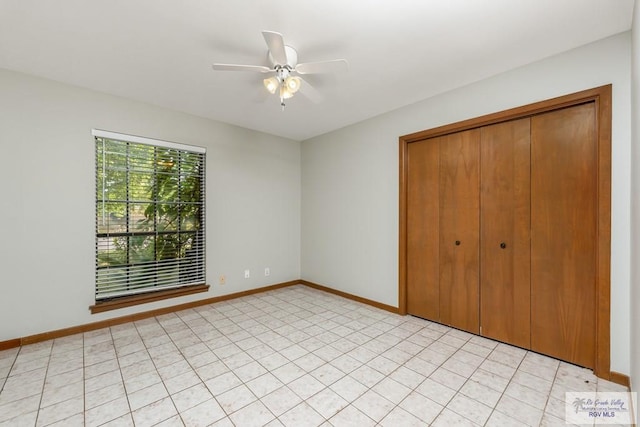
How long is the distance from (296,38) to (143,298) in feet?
10.2

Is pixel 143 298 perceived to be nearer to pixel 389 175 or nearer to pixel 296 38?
pixel 296 38

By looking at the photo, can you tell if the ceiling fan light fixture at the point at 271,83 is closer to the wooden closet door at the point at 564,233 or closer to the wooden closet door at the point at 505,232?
the wooden closet door at the point at 505,232

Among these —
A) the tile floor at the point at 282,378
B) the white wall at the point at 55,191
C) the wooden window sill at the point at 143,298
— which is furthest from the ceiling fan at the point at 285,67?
the wooden window sill at the point at 143,298

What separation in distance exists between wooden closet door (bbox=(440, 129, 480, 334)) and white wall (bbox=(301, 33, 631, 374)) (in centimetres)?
36

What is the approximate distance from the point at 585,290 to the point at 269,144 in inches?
157

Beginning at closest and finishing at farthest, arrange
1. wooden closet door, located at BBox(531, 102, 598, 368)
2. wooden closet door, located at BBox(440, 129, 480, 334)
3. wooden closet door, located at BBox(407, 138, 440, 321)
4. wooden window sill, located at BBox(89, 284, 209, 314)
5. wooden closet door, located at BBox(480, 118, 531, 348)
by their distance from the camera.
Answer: wooden closet door, located at BBox(531, 102, 598, 368) < wooden closet door, located at BBox(480, 118, 531, 348) < wooden closet door, located at BBox(440, 129, 480, 334) < wooden window sill, located at BBox(89, 284, 209, 314) < wooden closet door, located at BBox(407, 138, 440, 321)

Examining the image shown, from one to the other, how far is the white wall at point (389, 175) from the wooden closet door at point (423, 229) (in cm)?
18

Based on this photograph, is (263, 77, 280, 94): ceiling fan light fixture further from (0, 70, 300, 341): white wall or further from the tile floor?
the tile floor

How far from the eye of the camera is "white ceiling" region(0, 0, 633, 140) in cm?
172

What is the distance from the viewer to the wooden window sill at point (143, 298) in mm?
2871

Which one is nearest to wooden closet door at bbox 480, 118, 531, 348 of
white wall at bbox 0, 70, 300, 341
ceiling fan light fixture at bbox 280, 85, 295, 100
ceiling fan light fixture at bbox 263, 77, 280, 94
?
ceiling fan light fixture at bbox 280, 85, 295, 100

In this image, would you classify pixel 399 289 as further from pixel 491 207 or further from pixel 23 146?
pixel 23 146

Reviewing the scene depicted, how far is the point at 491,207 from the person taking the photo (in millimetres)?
2617

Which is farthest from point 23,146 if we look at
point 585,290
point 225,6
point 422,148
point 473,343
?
point 585,290
